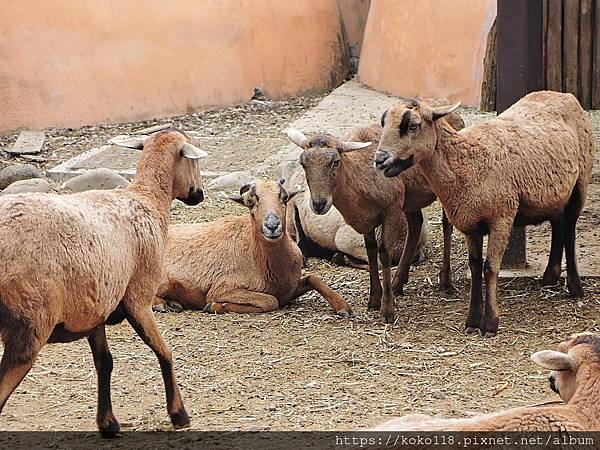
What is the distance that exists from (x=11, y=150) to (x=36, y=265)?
9.31 m

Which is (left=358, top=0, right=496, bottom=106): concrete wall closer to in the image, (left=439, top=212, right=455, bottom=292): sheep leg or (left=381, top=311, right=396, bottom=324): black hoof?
(left=439, top=212, right=455, bottom=292): sheep leg

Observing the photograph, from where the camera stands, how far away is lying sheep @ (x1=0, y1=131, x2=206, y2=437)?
496cm

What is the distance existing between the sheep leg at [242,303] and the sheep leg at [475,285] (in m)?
1.64

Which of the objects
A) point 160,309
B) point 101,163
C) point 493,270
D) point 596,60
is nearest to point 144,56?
point 101,163

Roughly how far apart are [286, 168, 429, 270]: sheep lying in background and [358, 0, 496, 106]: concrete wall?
541cm

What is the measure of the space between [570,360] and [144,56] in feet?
41.0

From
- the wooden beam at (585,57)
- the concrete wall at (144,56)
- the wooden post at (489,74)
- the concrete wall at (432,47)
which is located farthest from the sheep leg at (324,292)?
the concrete wall at (144,56)

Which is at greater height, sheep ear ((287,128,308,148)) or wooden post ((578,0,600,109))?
sheep ear ((287,128,308,148))

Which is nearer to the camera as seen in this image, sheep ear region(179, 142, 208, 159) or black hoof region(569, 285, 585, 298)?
sheep ear region(179, 142, 208, 159)

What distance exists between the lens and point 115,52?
15695mm

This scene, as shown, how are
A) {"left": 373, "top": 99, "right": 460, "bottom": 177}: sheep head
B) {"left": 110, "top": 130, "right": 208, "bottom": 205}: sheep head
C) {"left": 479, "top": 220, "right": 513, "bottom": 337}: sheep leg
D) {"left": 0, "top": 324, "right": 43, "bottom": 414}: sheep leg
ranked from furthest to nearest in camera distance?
{"left": 479, "top": 220, "right": 513, "bottom": 337}: sheep leg → {"left": 373, "top": 99, "right": 460, "bottom": 177}: sheep head → {"left": 110, "top": 130, "right": 208, "bottom": 205}: sheep head → {"left": 0, "top": 324, "right": 43, "bottom": 414}: sheep leg

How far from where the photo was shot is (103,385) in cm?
594

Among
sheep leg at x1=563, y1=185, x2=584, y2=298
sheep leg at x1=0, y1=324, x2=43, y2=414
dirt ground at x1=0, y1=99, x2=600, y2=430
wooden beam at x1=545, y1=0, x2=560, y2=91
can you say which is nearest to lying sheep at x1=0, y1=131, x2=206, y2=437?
sheep leg at x1=0, y1=324, x2=43, y2=414

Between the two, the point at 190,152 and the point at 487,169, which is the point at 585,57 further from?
the point at 190,152
